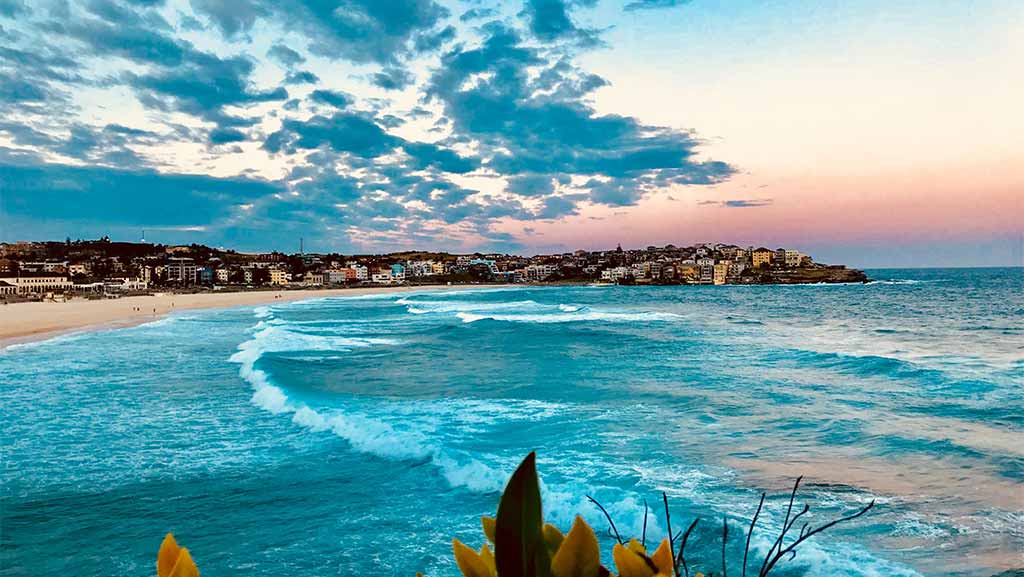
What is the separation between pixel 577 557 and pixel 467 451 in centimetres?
872

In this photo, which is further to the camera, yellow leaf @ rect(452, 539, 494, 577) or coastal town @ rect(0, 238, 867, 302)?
coastal town @ rect(0, 238, 867, 302)

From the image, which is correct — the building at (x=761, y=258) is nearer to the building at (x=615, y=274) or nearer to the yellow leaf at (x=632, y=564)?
the building at (x=615, y=274)

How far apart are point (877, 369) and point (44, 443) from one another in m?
17.5

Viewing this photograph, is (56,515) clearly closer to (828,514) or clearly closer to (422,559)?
(422,559)

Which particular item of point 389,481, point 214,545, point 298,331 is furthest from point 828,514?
point 298,331

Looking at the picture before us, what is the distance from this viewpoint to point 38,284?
272ft

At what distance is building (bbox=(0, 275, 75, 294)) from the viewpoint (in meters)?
78.4

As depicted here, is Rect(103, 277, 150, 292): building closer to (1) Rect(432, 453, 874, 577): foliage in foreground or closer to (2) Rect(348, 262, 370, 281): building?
(2) Rect(348, 262, 370, 281): building

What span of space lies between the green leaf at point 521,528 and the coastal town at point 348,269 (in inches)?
3802

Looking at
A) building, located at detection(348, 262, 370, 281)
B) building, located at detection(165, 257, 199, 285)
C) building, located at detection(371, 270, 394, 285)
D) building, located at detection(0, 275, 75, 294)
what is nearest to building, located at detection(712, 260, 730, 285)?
building, located at detection(371, 270, 394, 285)

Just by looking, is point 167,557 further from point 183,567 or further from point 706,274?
point 706,274

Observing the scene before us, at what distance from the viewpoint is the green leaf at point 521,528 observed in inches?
26.1

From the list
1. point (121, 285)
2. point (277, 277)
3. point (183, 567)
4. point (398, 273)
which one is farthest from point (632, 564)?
point (398, 273)

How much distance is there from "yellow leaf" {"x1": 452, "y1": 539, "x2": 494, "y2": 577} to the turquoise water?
5431 millimetres
